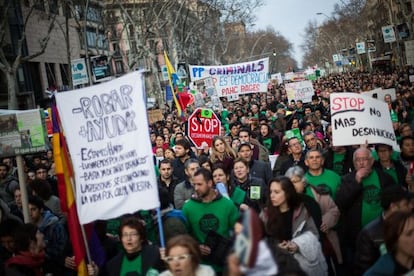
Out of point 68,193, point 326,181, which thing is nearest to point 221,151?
point 326,181

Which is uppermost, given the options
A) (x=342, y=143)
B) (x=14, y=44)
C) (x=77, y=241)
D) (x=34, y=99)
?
(x=14, y=44)

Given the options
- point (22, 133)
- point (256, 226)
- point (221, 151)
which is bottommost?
point (256, 226)

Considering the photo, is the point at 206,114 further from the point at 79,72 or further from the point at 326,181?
the point at 79,72

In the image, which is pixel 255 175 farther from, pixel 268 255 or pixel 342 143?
pixel 268 255

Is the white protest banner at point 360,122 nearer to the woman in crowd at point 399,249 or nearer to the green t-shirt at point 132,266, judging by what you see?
the woman in crowd at point 399,249

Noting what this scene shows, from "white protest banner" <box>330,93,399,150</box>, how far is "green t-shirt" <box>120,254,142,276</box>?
10.7ft

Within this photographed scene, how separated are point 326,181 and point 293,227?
57.5 inches

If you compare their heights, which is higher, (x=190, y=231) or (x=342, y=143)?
(x=342, y=143)

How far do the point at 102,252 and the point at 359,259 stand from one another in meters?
2.41

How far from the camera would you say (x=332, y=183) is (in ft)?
20.1

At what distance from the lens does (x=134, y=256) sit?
471cm

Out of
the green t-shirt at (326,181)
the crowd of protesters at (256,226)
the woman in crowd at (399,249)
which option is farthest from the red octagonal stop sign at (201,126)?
the woman in crowd at (399,249)

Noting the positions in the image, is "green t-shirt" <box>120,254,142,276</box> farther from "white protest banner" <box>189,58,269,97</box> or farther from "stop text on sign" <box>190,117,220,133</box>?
"white protest banner" <box>189,58,269,97</box>

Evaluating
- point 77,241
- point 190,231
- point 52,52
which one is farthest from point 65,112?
point 52,52
